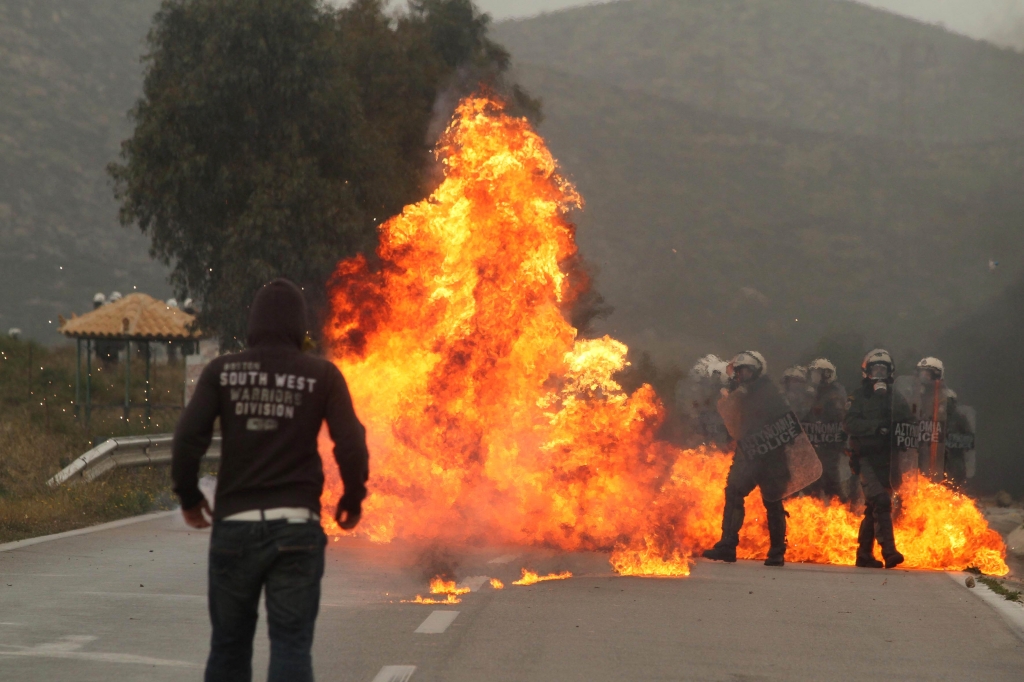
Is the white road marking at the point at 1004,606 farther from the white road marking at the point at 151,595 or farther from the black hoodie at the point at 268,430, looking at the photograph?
the black hoodie at the point at 268,430

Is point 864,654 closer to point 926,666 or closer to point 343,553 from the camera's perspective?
point 926,666

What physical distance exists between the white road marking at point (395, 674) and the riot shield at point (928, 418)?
982 cm

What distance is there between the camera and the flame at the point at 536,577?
11914mm

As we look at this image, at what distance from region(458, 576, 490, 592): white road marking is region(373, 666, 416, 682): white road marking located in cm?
326

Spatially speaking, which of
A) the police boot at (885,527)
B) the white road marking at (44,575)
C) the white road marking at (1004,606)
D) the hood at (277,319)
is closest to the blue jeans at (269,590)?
the hood at (277,319)

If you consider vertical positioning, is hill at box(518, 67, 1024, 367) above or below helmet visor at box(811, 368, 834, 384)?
above

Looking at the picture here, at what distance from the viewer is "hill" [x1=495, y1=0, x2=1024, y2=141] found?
137 meters

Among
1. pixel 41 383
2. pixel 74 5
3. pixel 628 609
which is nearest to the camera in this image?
pixel 628 609

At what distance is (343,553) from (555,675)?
6.36m

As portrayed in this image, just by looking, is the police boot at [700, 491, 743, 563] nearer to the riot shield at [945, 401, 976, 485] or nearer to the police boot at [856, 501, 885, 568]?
the police boot at [856, 501, 885, 568]

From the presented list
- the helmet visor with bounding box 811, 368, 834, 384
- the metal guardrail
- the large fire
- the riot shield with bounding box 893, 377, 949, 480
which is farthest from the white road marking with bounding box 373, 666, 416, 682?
the helmet visor with bounding box 811, 368, 834, 384

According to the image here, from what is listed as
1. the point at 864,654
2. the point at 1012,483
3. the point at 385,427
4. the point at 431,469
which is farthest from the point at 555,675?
the point at 1012,483

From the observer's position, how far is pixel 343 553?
14.0m

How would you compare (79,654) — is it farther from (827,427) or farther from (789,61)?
(789,61)
